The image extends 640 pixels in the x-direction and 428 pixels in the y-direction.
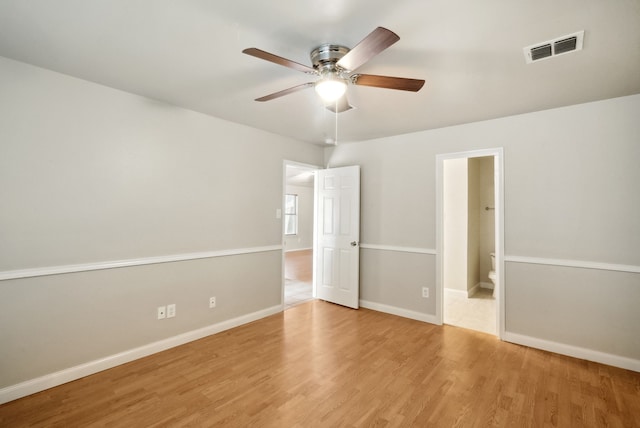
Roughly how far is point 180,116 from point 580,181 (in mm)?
4094

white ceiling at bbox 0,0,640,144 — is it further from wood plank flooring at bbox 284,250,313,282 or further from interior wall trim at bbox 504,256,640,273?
wood plank flooring at bbox 284,250,313,282

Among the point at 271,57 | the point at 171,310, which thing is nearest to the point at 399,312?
the point at 171,310

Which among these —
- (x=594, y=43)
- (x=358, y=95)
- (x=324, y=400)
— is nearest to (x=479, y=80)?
(x=594, y=43)

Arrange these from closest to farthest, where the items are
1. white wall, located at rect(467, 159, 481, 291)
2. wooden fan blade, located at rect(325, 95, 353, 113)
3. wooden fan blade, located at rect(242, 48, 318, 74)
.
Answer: wooden fan blade, located at rect(242, 48, 318, 74) → wooden fan blade, located at rect(325, 95, 353, 113) → white wall, located at rect(467, 159, 481, 291)

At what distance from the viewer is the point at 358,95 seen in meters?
2.70

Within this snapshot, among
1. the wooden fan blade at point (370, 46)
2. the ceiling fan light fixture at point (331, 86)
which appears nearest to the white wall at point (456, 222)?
the ceiling fan light fixture at point (331, 86)

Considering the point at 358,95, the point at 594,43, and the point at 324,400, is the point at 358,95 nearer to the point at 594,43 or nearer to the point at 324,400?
the point at 594,43

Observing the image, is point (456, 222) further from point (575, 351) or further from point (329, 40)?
point (329, 40)

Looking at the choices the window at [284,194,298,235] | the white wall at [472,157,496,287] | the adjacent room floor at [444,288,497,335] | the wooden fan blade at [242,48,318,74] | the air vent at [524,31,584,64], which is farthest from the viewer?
the window at [284,194,298,235]

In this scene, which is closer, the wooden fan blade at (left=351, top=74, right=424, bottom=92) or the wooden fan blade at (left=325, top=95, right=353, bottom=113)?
the wooden fan blade at (left=351, top=74, right=424, bottom=92)

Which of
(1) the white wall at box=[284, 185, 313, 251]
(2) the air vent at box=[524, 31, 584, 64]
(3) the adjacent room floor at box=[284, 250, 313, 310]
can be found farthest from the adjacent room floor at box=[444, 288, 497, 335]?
(1) the white wall at box=[284, 185, 313, 251]

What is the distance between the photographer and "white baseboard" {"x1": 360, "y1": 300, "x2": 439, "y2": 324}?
3748mm

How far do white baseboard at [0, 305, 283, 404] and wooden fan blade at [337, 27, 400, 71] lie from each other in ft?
9.92

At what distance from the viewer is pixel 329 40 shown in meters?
1.81
